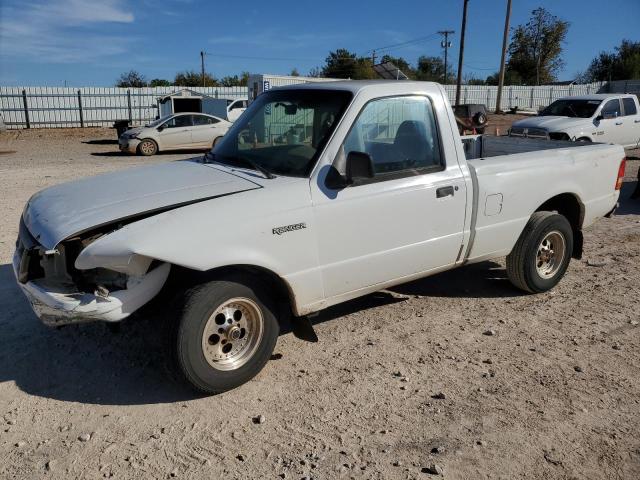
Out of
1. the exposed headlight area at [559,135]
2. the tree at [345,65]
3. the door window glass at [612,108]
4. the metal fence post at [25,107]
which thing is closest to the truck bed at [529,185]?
the exposed headlight area at [559,135]

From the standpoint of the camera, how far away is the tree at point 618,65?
6912 centimetres

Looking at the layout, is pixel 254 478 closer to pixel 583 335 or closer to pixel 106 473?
pixel 106 473

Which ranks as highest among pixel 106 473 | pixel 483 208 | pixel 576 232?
pixel 483 208

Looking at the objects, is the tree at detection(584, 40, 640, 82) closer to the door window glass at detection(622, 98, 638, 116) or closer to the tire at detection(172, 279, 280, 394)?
the door window glass at detection(622, 98, 638, 116)

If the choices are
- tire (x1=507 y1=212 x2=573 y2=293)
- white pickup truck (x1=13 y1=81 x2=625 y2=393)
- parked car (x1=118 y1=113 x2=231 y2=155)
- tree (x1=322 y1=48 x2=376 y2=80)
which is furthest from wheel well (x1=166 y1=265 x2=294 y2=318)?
tree (x1=322 y1=48 x2=376 y2=80)

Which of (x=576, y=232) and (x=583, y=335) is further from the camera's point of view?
(x=576, y=232)

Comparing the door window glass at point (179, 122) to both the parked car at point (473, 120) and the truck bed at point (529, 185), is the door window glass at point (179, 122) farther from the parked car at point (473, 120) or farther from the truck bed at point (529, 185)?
the truck bed at point (529, 185)

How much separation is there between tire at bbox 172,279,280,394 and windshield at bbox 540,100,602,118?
13993 mm

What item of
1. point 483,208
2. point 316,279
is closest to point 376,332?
point 316,279

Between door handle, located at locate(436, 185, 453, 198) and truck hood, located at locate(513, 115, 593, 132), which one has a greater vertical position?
truck hood, located at locate(513, 115, 593, 132)

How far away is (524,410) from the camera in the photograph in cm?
350

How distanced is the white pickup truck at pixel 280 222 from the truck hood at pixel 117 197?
2cm

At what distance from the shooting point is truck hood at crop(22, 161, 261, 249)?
11.1 feet

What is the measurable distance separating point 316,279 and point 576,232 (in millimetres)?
3249
